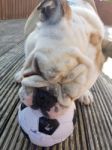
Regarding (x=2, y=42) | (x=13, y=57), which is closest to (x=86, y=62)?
(x=13, y=57)

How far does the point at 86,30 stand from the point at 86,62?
10 cm

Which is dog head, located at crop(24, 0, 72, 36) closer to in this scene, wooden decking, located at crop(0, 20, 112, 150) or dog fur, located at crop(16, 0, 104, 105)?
dog fur, located at crop(16, 0, 104, 105)

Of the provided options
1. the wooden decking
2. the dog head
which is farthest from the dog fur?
the wooden decking

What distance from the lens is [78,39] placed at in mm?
708

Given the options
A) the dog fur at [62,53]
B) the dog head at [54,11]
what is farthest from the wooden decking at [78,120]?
the dog head at [54,11]

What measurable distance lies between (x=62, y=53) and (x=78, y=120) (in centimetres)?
34

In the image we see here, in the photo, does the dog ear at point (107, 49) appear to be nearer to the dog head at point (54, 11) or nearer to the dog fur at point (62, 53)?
the dog fur at point (62, 53)

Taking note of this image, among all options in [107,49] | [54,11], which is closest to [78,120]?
[107,49]

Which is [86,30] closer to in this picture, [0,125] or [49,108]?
[49,108]

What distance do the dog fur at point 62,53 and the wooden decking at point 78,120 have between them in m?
0.16

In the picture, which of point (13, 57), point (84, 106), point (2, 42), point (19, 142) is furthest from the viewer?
point (2, 42)

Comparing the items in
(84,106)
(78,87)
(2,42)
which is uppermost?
(78,87)

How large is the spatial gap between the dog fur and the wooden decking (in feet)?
0.53

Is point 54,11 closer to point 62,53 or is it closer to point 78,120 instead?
point 62,53
